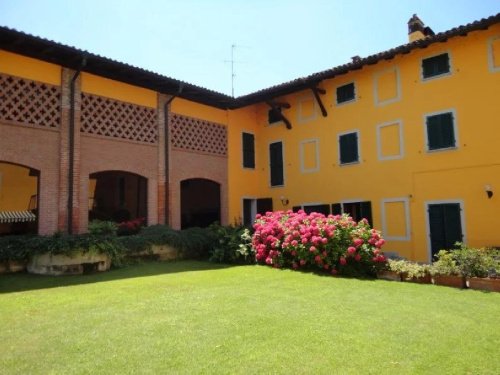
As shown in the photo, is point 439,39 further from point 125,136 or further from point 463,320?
point 125,136

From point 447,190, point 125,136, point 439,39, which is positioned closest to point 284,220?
point 447,190

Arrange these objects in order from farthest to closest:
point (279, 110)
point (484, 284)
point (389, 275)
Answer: point (279, 110) → point (389, 275) → point (484, 284)

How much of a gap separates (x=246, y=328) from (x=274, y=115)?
40.0ft

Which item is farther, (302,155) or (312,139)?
(302,155)

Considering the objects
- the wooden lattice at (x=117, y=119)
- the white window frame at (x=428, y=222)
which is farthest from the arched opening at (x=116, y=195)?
the white window frame at (x=428, y=222)

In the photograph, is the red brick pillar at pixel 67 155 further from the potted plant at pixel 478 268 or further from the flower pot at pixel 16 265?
the potted plant at pixel 478 268

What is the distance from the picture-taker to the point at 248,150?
15.8 meters

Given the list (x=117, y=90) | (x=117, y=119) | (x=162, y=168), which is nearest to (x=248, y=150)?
(x=162, y=168)

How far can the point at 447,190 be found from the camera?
35.6 ft

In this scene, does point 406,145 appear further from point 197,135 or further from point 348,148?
point 197,135

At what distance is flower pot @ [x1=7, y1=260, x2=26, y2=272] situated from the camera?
27.7ft

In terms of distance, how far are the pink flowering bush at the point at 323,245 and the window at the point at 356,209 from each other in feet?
11.4

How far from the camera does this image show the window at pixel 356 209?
1247 cm

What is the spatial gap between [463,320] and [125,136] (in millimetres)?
10098
